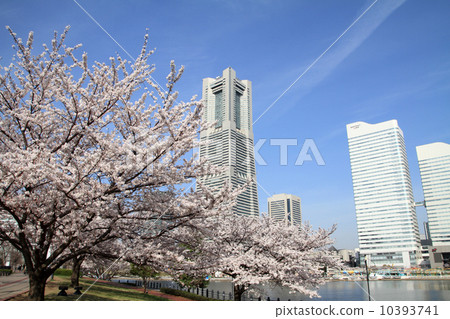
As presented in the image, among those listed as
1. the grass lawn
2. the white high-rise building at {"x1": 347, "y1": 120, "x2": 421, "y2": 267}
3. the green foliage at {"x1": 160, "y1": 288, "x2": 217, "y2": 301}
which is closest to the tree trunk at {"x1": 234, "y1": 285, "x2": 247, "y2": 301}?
the grass lawn

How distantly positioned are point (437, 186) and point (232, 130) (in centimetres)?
16007

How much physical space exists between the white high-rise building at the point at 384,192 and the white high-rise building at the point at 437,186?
10.2m

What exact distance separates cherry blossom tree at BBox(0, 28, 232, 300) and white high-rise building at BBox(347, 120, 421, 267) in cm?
16635

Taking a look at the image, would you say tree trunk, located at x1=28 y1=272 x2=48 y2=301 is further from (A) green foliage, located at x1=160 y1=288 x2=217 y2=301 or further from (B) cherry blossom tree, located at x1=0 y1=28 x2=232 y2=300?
(A) green foliage, located at x1=160 y1=288 x2=217 y2=301

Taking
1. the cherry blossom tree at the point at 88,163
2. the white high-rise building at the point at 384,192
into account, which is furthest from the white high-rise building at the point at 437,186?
the cherry blossom tree at the point at 88,163

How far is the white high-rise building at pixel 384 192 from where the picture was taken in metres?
154

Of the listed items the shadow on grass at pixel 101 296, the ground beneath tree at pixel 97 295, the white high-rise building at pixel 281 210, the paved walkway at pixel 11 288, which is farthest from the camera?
the white high-rise building at pixel 281 210

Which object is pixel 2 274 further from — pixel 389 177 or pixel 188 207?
pixel 389 177

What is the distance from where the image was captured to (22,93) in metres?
9.52

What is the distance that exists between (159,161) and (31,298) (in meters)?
5.37

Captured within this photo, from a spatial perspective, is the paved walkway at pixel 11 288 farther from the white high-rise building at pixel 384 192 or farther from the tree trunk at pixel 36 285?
the white high-rise building at pixel 384 192

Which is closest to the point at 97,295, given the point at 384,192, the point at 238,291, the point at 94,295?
the point at 94,295

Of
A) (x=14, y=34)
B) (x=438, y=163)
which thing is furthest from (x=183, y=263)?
(x=438, y=163)

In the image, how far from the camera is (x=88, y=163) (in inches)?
281
